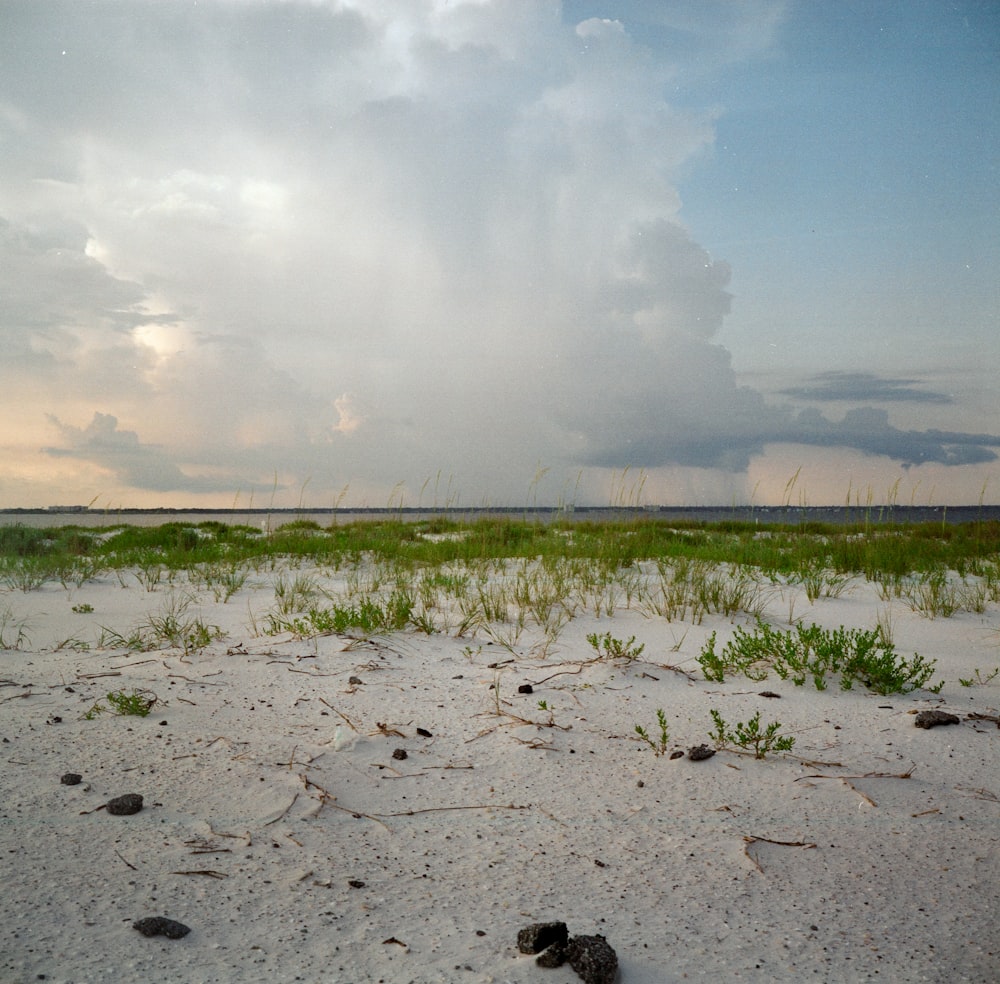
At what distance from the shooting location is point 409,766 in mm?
2850

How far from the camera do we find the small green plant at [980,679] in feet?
12.9

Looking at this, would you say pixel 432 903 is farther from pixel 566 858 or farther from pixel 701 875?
pixel 701 875

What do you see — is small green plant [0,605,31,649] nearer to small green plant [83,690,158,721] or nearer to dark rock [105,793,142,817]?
small green plant [83,690,158,721]

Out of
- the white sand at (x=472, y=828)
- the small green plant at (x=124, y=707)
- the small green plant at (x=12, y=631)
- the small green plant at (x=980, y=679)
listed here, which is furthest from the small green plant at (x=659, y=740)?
the small green plant at (x=12, y=631)

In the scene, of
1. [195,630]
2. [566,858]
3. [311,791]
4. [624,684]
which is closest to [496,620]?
[624,684]

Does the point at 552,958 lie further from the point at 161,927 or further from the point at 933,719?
the point at 933,719

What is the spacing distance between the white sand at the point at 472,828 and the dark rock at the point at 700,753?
0.04 meters

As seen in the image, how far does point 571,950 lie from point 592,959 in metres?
0.06

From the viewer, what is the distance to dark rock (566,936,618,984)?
1.64 meters

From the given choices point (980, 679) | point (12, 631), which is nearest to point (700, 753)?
point (980, 679)

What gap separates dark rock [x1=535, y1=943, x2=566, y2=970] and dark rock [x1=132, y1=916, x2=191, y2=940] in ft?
2.85

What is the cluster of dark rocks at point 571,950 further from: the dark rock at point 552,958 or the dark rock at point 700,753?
the dark rock at point 700,753

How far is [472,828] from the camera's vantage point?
2381mm

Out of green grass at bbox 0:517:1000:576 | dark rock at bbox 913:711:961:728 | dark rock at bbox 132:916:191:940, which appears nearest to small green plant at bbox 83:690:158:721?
dark rock at bbox 132:916:191:940
